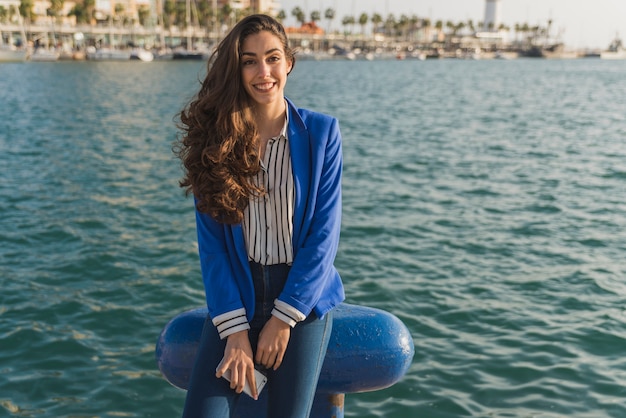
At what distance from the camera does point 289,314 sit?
2.58 m

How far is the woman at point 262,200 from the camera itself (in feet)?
8.60

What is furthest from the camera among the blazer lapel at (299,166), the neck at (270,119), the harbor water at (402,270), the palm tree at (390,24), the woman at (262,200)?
the palm tree at (390,24)

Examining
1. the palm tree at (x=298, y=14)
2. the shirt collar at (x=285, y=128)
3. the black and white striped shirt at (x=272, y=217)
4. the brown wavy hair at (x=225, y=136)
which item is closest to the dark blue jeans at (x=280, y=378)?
the black and white striped shirt at (x=272, y=217)

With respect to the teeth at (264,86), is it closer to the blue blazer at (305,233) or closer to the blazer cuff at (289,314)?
the blue blazer at (305,233)

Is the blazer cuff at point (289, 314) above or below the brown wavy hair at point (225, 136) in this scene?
below

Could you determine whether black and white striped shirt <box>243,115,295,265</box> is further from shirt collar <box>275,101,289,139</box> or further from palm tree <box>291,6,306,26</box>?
palm tree <box>291,6,306,26</box>

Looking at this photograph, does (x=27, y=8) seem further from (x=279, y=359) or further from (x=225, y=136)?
(x=279, y=359)

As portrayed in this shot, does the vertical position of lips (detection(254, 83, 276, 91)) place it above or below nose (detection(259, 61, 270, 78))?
below

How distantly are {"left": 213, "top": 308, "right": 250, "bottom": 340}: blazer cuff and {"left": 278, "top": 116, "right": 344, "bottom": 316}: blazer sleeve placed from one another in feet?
0.60

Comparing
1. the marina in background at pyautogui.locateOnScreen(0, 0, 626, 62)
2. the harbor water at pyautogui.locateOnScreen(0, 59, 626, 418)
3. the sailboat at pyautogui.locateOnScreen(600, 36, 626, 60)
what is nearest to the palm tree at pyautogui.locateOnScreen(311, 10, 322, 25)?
the marina in background at pyautogui.locateOnScreen(0, 0, 626, 62)

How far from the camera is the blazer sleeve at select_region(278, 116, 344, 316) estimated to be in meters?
2.67

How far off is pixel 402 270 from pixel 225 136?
721cm

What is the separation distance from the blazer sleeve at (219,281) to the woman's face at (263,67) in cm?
52

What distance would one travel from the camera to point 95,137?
23.7 m
